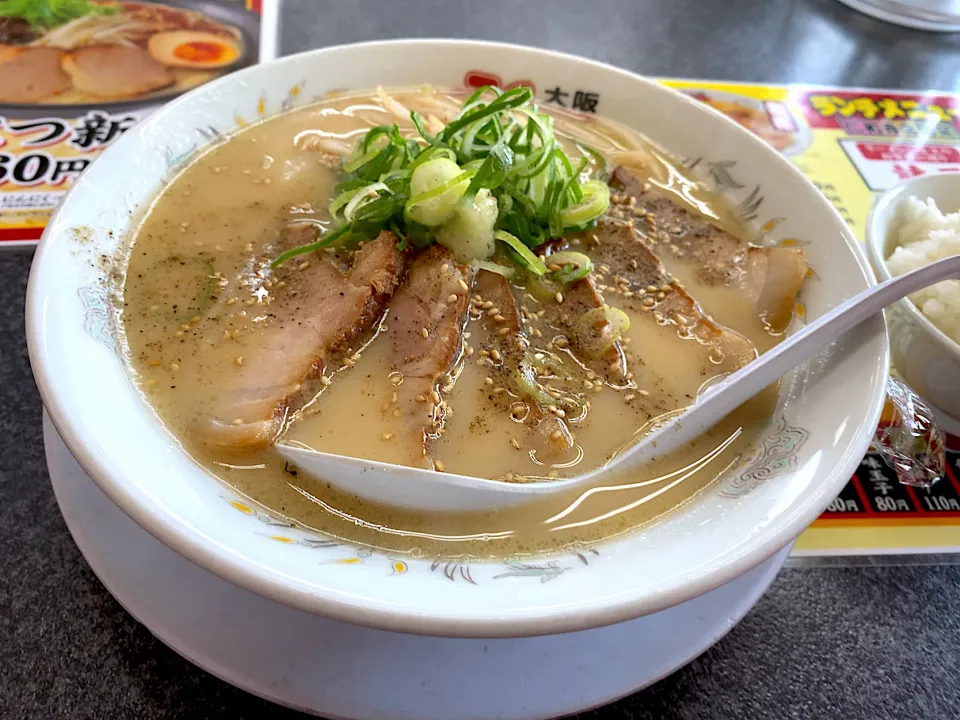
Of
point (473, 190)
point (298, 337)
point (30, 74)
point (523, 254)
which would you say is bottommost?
point (30, 74)

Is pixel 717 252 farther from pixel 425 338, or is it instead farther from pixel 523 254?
pixel 425 338

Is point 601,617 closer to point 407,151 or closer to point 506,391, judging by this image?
point 506,391

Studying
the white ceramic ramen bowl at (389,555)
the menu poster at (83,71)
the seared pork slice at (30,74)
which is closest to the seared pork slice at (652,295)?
the white ceramic ramen bowl at (389,555)

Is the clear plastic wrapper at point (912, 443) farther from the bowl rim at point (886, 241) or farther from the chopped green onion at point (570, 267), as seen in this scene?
the chopped green onion at point (570, 267)

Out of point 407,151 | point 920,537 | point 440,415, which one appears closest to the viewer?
point 440,415

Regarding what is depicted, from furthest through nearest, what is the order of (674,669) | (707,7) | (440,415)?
(707,7) < (440,415) < (674,669)

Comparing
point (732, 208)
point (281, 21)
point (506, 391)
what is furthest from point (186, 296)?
point (281, 21)

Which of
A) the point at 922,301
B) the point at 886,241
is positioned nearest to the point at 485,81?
the point at 886,241
